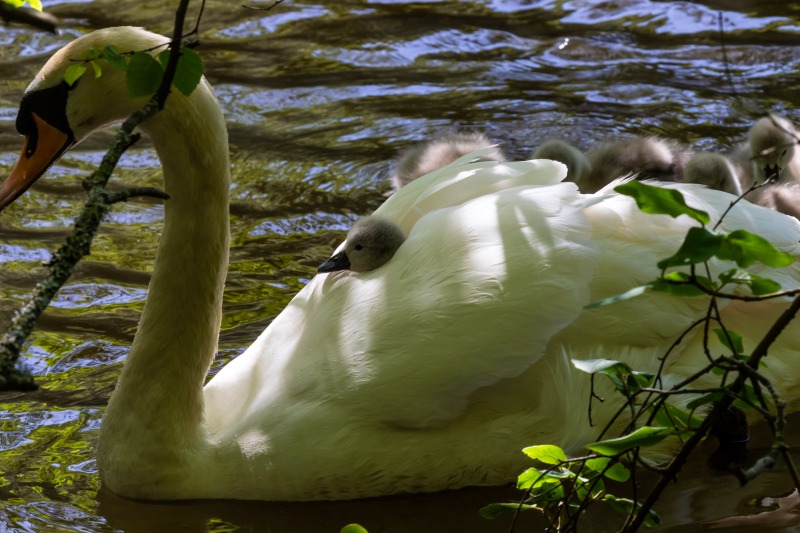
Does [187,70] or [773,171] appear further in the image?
[773,171]

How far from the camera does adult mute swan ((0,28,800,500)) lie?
10.8 feet

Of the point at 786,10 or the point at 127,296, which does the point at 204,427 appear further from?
the point at 786,10

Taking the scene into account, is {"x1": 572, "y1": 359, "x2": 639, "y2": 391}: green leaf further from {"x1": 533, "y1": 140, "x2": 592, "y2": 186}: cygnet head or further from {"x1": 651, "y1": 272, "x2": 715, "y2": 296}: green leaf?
{"x1": 533, "y1": 140, "x2": 592, "y2": 186}: cygnet head

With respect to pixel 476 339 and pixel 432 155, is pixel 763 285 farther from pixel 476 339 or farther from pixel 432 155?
pixel 432 155

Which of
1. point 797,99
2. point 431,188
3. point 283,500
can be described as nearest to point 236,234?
point 431,188

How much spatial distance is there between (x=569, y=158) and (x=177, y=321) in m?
2.27

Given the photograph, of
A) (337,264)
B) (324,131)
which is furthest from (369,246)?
(324,131)

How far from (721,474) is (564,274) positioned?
0.82m

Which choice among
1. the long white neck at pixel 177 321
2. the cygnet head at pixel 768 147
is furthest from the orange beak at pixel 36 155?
the cygnet head at pixel 768 147

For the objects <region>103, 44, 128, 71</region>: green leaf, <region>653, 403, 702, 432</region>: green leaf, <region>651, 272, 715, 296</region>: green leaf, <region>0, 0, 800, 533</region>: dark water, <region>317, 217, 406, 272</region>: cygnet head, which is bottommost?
<region>0, 0, 800, 533</region>: dark water

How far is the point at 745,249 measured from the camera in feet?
6.70

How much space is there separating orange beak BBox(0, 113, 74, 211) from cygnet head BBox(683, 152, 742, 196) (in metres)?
2.55

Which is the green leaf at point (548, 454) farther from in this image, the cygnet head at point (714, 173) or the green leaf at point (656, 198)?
the cygnet head at point (714, 173)

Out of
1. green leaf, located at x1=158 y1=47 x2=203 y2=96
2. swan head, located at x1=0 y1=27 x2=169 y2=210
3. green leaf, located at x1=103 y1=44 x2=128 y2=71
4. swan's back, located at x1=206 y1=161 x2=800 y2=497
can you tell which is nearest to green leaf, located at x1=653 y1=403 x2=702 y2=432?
swan's back, located at x1=206 y1=161 x2=800 y2=497
